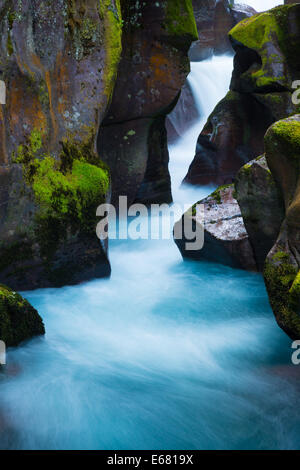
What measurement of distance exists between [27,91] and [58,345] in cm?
283

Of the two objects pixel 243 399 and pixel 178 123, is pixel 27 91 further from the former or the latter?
pixel 178 123

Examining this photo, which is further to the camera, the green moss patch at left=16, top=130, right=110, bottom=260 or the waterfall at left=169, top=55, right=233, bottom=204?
the waterfall at left=169, top=55, right=233, bottom=204

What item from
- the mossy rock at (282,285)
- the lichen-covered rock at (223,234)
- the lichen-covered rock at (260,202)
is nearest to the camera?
the mossy rock at (282,285)

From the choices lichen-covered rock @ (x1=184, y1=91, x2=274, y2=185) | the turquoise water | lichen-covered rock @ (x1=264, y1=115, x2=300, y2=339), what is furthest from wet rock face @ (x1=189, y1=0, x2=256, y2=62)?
lichen-covered rock @ (x1=264, y1=115, x2=300, y2=339)

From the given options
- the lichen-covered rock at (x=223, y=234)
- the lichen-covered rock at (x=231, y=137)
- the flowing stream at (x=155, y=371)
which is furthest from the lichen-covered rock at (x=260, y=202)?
the lichen-covered rock at (x=231, y=137)

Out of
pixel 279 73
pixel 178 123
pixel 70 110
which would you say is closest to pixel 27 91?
pixel 70 110

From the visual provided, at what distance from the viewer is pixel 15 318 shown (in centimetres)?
395

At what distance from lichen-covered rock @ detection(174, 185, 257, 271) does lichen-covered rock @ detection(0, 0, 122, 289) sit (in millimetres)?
1338

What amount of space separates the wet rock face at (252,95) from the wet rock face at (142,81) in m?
1.64

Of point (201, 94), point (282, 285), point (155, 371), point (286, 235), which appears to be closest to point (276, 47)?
point (286, 235)

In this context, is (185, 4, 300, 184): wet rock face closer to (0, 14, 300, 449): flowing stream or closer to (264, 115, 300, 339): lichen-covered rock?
(0, 14, 300, 449): flowing stream

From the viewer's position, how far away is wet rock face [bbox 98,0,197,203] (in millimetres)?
8367

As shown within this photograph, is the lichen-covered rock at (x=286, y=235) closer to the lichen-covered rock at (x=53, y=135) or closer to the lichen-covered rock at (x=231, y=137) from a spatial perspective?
the lichen-covered rock at (x=53, y=135)

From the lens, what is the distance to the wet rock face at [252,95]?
918cm
